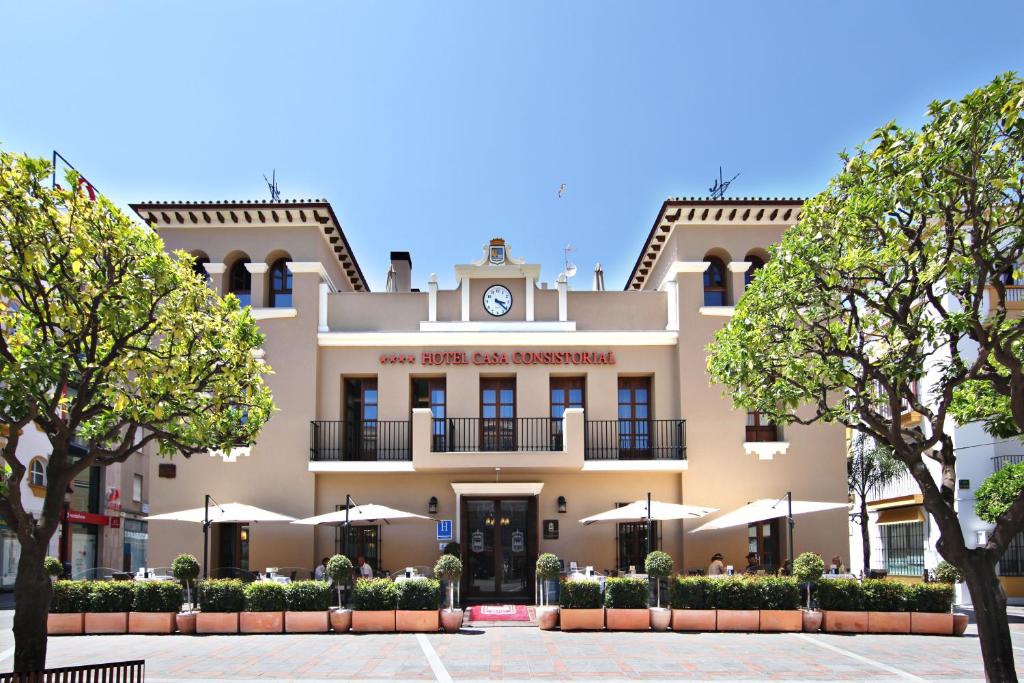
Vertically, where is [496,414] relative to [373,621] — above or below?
above

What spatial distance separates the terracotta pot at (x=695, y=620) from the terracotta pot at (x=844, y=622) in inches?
78.8

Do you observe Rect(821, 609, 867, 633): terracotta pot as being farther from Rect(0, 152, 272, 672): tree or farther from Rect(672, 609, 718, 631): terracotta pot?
Rect(0, 152, 272, 672): tree

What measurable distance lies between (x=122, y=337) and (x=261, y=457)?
40.4 feet

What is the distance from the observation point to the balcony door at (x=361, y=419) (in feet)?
74.9

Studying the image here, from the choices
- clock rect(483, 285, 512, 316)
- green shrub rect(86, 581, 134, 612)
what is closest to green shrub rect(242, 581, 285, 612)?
green shrub rect(86, 581, 134, 612)

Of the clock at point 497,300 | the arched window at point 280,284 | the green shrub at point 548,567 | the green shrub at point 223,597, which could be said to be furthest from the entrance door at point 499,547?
the arched window at point 280,284

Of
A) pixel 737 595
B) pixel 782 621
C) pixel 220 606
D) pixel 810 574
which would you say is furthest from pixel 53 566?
pixel 810 574

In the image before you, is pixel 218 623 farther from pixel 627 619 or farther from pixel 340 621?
pixel 627 619

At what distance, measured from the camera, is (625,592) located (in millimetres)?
17734

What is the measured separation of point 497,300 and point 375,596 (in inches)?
324

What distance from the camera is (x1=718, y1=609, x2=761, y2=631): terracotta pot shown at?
57.7 feet

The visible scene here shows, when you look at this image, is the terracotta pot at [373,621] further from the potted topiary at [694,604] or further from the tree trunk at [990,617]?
the tree trunk at [990,617]

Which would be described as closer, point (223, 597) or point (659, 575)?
point (223, 597)

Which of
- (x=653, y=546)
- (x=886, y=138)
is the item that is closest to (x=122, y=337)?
(x=886, y=138)
